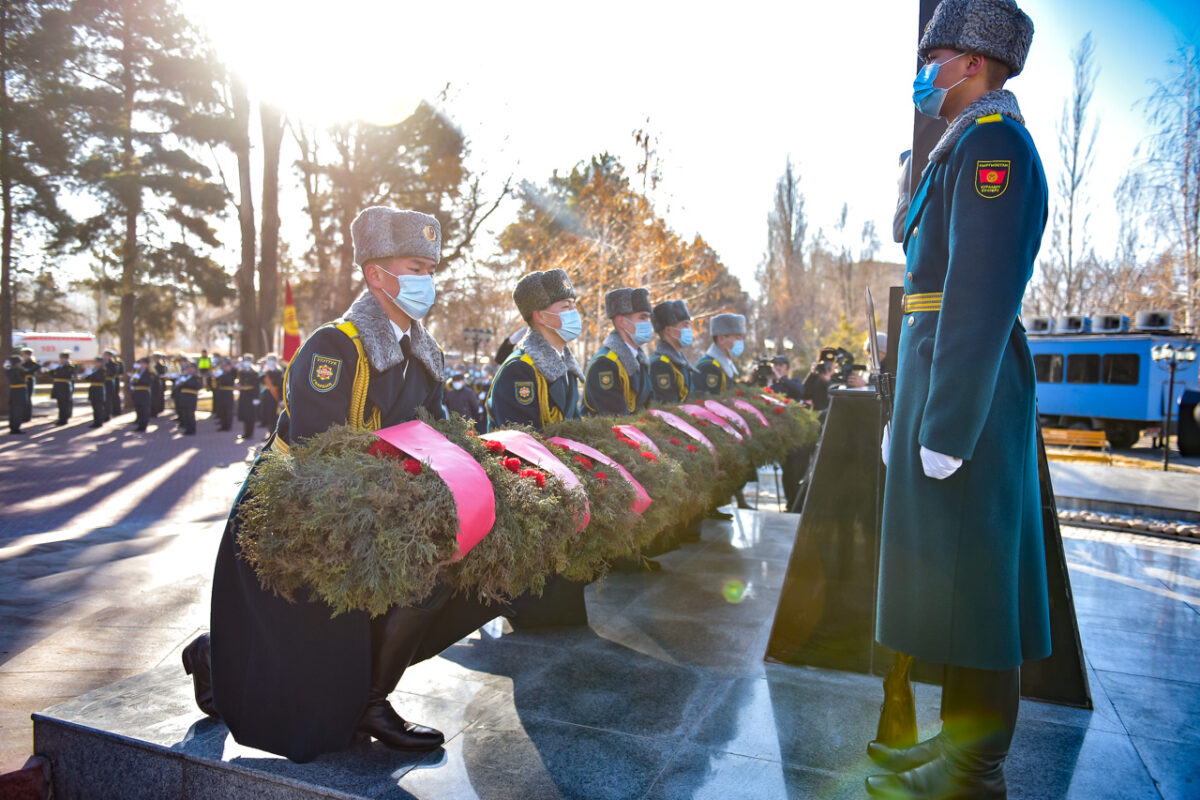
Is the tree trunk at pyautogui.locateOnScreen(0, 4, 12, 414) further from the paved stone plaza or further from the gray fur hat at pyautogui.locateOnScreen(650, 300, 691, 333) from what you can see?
the gray fur hat at pyautogui.locateOnScreen(650, 300, 691, 333)

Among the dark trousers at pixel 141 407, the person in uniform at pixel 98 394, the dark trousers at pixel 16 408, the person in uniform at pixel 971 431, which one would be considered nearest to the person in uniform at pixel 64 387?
the person in uniform at pixel 98 394

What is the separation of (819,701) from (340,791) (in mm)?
1838

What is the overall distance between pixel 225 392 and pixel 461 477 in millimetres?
22807

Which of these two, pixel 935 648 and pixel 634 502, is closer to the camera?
pixel 935 648

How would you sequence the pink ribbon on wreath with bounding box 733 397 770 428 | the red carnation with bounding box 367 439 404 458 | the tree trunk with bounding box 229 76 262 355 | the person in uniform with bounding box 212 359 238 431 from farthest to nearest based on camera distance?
1. the tree trunk with bounding box 229 76 262 355
2. the person in uniform with bounding box 212 359 238 431
3. the pink ribbon on wreath with bounding box 733 397 770 428
4. the red carnation with bounding box 367 439 404 458

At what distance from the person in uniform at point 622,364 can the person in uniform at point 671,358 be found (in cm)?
53

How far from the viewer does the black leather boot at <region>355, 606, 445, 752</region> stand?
2.72 metres

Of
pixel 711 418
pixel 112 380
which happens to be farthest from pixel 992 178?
pixel 112 380

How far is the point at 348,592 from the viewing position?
2227 millimetres

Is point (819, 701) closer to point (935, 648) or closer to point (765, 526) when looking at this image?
point (935, 648)

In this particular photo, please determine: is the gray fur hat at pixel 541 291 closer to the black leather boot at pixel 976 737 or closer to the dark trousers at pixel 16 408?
the black leather boot at pixel 976 737

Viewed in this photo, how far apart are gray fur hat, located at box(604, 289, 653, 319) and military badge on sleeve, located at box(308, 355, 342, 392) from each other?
3970 millimetres

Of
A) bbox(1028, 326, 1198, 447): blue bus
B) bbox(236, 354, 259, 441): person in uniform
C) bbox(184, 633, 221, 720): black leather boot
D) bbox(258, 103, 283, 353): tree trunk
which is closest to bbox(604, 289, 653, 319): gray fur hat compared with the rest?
bbox(184, 633, 221, 720): black leather boot

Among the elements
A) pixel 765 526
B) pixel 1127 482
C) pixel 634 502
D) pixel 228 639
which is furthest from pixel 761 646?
pixel 1127 482
